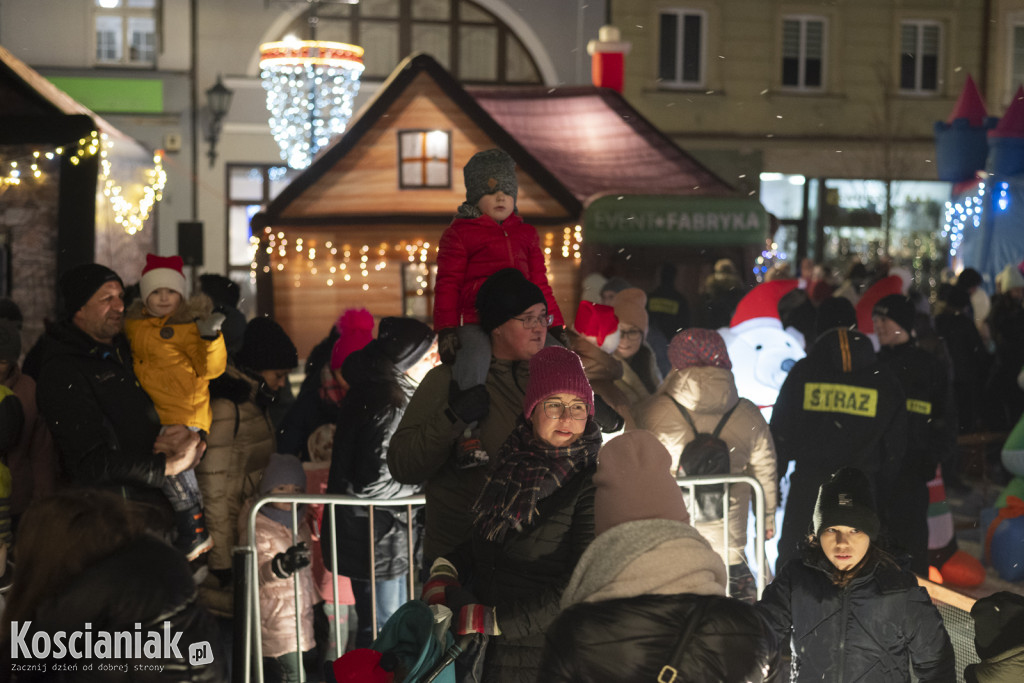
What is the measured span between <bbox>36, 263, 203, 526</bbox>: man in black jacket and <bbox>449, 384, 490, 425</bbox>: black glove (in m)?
1.33

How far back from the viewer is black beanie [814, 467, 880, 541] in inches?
136

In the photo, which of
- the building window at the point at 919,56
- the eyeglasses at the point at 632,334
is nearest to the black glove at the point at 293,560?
the eyeglasses at the point at 632,334

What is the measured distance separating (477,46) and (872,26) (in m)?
4.33

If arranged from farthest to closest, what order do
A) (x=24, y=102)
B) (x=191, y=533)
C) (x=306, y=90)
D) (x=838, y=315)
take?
(x=306, y=90) → (x=24, y=102) → (x=838, y=315) → (x=191, y=533)

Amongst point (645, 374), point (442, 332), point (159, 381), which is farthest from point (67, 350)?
point (645, 374)

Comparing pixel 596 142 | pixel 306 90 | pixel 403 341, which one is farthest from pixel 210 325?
pixel 596 142

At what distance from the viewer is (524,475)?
2.93 metres

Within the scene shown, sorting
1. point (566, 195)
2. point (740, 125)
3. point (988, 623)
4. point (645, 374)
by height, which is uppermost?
point (740, 125)

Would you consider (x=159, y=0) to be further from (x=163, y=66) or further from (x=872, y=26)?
(x=872, y=26)

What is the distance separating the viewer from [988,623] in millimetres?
3506

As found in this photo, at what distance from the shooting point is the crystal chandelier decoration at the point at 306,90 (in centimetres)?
848

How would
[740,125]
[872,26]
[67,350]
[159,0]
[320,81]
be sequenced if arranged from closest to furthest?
[67,350] < [320,81] < [159,0] < [872,26] < [740,125]

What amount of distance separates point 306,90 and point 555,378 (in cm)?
672

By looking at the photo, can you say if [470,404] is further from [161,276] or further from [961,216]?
[961,216]
